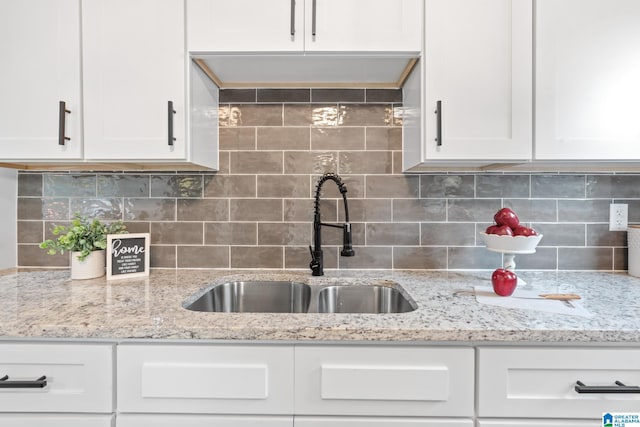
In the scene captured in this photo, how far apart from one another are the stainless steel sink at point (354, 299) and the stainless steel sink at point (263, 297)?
81mm

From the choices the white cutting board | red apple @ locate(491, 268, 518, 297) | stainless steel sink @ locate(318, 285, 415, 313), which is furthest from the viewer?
stainless steel sink @ locate(318, 285, 415, 313)

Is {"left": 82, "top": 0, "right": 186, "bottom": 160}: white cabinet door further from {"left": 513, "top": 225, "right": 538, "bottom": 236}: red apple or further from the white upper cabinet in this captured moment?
{"left": 513, "top": 225, "right": 538, "bottom": 236}: red apple

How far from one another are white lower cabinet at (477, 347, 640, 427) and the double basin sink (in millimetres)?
444

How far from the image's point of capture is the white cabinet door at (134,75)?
1.20 meters

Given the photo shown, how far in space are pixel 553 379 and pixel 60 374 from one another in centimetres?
134

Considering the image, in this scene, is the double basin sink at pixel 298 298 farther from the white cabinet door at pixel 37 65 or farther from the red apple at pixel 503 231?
the white cabinet door at pixel 37 65

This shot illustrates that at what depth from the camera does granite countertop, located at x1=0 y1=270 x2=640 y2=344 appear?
33.4 inches

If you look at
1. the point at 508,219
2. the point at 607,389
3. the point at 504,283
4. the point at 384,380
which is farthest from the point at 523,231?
the point at 384,380

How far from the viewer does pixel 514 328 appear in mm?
855

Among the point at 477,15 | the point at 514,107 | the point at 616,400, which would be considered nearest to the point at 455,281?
the point at 616,400

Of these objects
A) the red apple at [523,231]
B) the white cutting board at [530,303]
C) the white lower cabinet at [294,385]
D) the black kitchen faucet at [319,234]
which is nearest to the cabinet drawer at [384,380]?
the white lower cabinet at [294,385]

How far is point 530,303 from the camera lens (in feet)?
3.47

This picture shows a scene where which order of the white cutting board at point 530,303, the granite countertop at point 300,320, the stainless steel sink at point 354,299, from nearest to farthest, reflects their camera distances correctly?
the granite countertop at point 300,320 → the white cutting board at point 530,303 → the stainless steel sink at point 354,299

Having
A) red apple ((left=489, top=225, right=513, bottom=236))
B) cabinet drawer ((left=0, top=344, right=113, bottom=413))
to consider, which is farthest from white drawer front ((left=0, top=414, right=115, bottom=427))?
red apple ((left=489, top=225, right=513, bottom=236))
